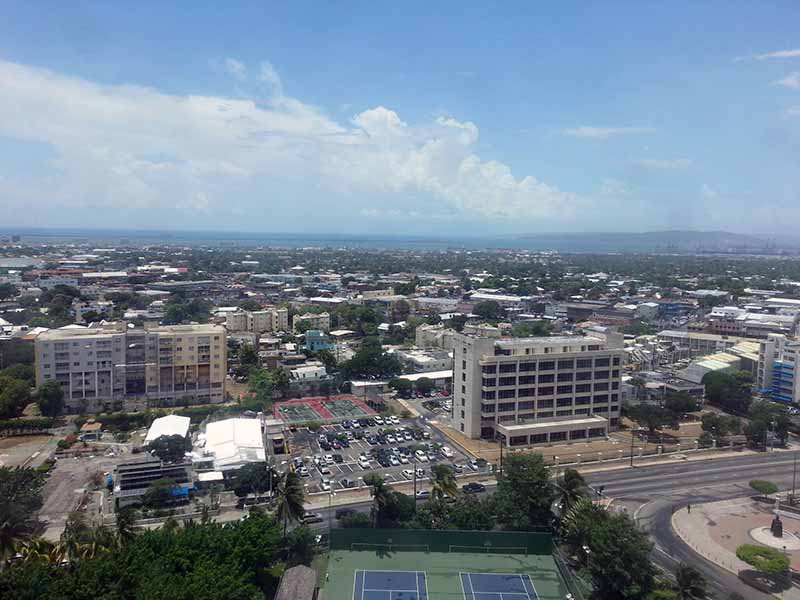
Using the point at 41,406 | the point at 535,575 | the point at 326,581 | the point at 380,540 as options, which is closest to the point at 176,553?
the point at 326,581

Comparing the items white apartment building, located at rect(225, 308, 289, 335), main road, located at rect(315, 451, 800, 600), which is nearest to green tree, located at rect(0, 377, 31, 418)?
main road, located at rect(315, 451, 800, 600)

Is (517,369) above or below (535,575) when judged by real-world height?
above

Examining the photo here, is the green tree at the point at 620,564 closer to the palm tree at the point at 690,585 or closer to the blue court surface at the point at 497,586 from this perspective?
the palm tree at the point at 690,585

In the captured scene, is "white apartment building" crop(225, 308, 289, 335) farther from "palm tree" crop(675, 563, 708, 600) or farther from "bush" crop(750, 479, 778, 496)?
"palm tree" crop(675, 563, 708, 600)

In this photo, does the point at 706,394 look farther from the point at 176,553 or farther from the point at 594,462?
the point at 176,553

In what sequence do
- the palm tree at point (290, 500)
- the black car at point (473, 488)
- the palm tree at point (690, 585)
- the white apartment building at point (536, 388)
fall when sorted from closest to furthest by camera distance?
the palm tree at point (690, 585) < the palm tree at point (290, 500) < the black car at point (473, 488) < the white apartment building at point (536, 388)

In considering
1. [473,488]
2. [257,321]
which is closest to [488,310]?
[257,321]

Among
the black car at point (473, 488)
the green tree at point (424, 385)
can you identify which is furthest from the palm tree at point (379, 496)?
A: the green tree at point (424, 385)
